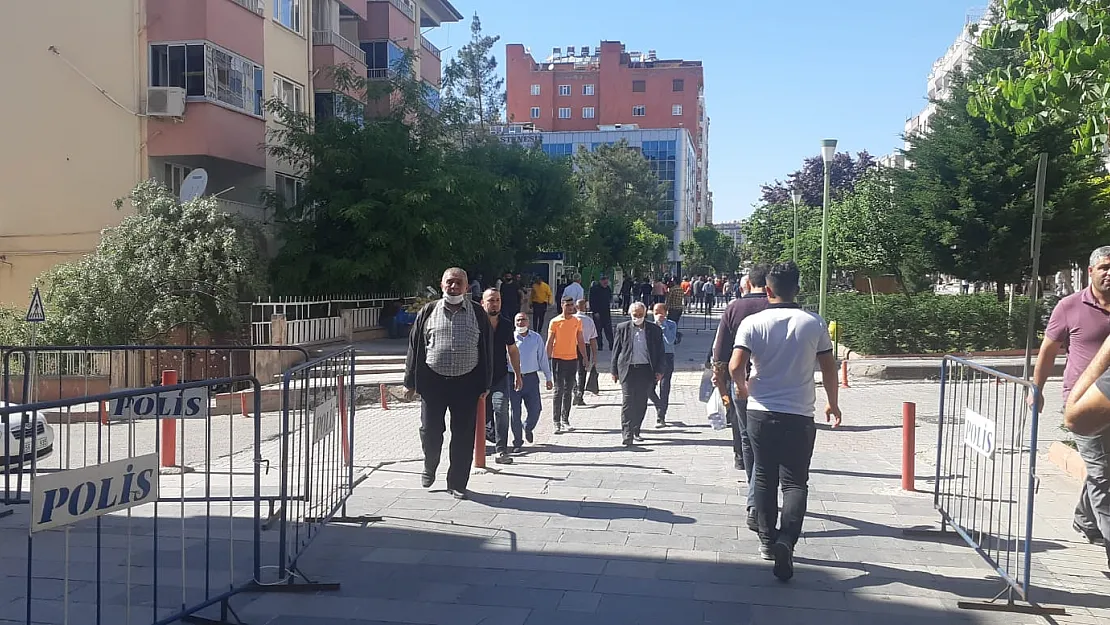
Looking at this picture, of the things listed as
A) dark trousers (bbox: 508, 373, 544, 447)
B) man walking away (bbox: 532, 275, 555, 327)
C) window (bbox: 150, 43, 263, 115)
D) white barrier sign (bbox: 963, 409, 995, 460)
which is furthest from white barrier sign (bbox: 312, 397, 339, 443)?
man walking away (bbox: 532, 275, 555, 327)

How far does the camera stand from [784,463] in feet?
17.9

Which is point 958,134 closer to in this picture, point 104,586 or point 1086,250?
point 1086,250

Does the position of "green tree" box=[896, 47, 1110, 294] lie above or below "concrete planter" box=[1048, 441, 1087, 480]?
above

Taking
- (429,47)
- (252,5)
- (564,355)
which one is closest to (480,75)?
(429,47)

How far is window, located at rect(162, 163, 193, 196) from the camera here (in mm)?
24047

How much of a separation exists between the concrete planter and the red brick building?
3674 inches

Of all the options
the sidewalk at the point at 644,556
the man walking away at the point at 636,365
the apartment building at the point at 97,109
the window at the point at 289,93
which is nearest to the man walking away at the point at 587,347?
the man walking away at the point at 636,365

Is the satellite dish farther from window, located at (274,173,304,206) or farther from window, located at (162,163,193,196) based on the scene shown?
window, located at (274,173,304,206)

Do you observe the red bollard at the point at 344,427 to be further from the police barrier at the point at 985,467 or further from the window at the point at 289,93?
the window at the point at 289,93

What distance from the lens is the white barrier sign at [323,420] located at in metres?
5.80

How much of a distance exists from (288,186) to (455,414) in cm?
2260

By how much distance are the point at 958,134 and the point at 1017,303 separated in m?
5.31

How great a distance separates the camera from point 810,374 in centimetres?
549

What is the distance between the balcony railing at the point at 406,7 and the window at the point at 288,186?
837 centimetres
